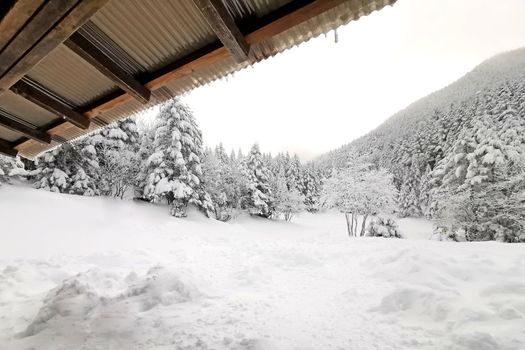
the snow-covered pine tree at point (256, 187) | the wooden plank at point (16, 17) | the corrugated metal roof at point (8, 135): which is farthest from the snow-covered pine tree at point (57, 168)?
the wooden plank at point (16, 17)

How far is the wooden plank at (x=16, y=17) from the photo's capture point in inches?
79.0

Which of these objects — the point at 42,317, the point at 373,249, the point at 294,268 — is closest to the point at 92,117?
the point at 42,317

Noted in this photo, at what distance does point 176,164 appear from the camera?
24.5 m

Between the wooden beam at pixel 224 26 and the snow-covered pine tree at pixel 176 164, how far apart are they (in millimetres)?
21713

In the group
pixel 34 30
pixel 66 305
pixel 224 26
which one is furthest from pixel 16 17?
pixel 66 305

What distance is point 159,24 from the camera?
316cm

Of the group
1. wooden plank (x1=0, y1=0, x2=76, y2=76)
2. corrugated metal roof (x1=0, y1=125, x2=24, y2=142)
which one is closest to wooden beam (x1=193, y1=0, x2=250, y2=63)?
wooden plank (x1=0, y1=0, x2=76, y2=76)

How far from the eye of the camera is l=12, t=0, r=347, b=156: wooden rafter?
2.66m

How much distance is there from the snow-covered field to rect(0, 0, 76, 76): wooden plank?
3710mm

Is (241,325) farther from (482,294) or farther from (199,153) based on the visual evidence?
(199,153)

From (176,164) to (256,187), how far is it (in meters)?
16.5

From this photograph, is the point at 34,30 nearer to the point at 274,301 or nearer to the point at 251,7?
the point at 251,7

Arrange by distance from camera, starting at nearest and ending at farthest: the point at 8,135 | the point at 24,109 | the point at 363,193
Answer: the point at 24,109
the point at 8,135
the point at 363,193

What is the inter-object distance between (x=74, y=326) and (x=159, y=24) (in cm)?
460
